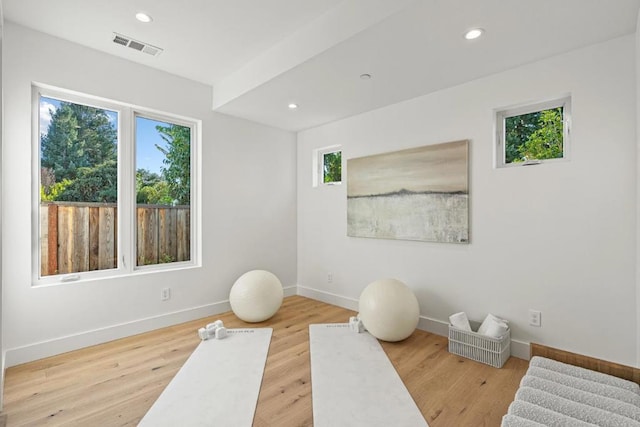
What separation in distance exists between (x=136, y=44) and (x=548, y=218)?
367cm

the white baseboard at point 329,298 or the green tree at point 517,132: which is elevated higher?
the green tree at point 517,132

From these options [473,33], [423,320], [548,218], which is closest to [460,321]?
[423,320]

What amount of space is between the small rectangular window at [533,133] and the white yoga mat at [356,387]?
198 cm

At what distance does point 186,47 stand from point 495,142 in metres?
2.82

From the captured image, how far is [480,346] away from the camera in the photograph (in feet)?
8.16

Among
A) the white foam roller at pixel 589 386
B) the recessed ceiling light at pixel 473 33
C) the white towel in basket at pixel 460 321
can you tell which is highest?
the recessed ceiling light at pixel 473 33

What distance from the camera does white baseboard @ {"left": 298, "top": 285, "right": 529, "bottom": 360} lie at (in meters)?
2.56

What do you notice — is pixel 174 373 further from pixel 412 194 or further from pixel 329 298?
pixel 412 194

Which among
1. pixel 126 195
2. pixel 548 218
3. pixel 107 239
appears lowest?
pixel 107 239

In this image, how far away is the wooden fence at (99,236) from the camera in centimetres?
270

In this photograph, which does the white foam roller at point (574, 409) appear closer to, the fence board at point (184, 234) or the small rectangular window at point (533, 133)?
the small rectangular window at point (533, 133)

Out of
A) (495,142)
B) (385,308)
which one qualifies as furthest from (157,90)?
(495,142)

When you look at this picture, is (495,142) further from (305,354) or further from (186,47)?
(186,47)

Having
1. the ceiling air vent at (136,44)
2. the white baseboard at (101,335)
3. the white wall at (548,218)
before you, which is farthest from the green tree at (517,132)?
the white baseboard at (101,335)
